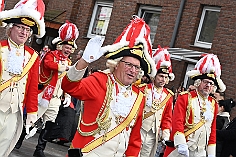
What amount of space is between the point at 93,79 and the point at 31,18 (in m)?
1.55

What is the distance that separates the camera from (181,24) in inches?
567

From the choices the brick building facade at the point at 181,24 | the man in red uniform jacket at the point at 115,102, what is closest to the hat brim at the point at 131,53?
the man in red uniform jacket at the point at 115,102

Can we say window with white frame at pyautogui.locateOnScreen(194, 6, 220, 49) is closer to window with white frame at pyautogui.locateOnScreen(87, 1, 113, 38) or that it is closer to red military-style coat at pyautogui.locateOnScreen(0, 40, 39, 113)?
window with white frame at pyautogui.locateOnScreen(87, 1, 113, 38)

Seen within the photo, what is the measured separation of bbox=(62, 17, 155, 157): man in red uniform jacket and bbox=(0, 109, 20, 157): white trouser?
3.76 feet

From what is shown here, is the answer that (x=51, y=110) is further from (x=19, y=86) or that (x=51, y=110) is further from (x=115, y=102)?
(x=115, y=102)

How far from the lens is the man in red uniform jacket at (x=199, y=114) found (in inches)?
303

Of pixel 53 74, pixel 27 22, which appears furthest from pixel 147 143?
pixel 27 22

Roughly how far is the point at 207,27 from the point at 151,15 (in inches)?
84.9

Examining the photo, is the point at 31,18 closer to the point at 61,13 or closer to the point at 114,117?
the point at 114,117

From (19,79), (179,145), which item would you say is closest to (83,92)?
(19,79)

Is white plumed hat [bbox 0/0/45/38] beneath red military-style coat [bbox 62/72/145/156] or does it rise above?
above

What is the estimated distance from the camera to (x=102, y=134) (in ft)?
16.9

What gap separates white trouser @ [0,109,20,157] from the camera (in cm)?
607

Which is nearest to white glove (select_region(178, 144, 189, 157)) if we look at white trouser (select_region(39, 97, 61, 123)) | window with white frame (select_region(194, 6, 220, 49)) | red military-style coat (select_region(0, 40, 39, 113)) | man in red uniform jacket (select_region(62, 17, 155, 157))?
man in red uniform jacket (select_region(62, 17, 155, 157))
